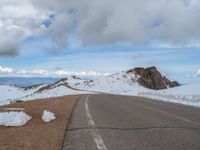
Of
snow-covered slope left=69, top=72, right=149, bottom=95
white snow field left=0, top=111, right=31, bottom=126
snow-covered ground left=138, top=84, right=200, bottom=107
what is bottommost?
white snow field left=0, top=111, right=31, bottom=126

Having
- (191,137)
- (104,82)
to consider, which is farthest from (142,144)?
(104,82)

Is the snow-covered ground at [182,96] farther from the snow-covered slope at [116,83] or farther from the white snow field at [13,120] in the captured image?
the snow-covered slope at [116,83]

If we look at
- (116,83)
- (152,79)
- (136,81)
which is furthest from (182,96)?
(116,83)

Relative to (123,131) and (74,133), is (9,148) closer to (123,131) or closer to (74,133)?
(74,133)

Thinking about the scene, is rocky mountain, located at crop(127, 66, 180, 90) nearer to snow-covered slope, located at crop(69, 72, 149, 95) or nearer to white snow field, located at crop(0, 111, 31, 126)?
snow-covered slope, located at crop(69, 72, 149, 95)

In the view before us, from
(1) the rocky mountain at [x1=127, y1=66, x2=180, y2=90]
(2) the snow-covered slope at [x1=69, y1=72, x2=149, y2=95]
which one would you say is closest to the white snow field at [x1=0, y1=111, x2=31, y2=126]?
(2) the snow-covered slope at [x1=69, y1=72, x2=149, y2=95]

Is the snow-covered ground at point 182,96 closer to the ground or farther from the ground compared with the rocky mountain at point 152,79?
closer to the ground

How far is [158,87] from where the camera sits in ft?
347

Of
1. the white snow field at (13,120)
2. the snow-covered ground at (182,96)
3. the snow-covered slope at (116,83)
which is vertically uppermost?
the snow-covered slope at (116,83)

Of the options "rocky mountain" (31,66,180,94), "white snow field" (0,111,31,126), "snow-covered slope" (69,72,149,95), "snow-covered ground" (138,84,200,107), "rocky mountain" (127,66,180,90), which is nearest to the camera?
"white snow field" (0,111,31,126)

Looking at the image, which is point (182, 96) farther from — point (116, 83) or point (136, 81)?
point (116, 83)

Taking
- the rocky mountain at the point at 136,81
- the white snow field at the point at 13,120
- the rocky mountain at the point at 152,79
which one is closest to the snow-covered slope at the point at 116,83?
the rocky mountain at the point at 136,81

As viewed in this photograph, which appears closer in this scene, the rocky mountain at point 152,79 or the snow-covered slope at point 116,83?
the snow-covered slope at point 116,83

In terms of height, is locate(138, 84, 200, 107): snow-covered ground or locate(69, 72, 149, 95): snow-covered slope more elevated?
locate(69, 72, 149, 95): snow-covered slope
